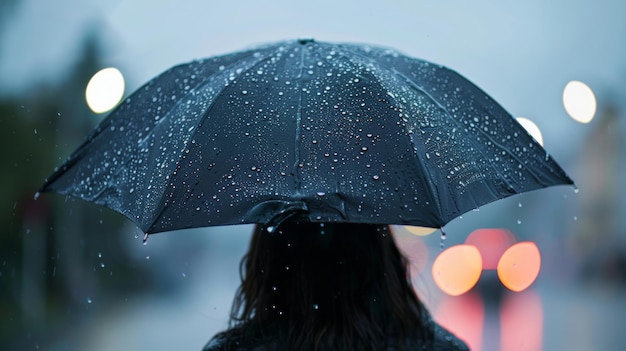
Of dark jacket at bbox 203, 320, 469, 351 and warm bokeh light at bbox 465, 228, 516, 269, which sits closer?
dark jacket at bbox 203, 320, 469, 351

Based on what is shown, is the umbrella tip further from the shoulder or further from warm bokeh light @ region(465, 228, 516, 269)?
warm bokeh light @ region(465, 228, 516, 269)

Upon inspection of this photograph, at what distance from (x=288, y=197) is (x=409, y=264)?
0.69 meters

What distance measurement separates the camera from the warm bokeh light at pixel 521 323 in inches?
419

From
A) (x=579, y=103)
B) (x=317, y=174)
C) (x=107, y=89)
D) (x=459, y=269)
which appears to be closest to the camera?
(x=317, y=174)

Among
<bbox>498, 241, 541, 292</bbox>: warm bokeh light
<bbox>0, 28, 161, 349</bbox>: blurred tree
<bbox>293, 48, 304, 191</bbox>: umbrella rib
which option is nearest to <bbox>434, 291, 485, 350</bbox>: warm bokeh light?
<bbox>498, 241, 541, 292</bbox>: warm bokeh light

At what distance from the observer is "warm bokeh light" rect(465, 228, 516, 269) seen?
15.6m

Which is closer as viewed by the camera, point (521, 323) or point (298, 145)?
point (298, 145)

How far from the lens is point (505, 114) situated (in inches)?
113

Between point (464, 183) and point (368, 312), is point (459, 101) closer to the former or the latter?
point (464, 183)

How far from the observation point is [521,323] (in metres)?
12.8

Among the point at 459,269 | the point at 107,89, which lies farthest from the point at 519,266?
the point at 107,89

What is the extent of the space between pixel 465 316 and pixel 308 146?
37.1 ft

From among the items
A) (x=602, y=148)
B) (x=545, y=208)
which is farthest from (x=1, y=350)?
(x=602, y=148)

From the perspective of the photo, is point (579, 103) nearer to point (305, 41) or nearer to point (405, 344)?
point (305, 41)
